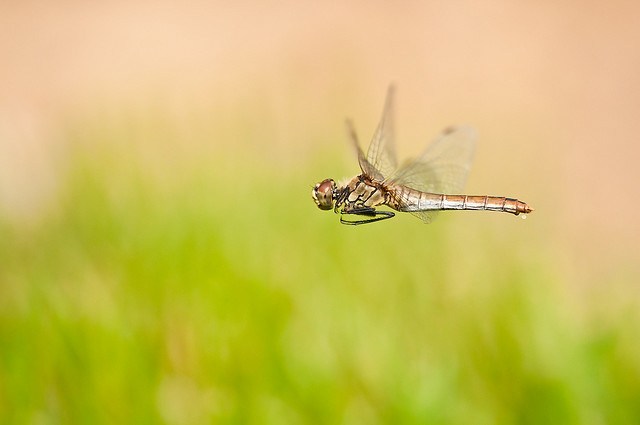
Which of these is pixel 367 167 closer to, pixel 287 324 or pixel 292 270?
pixel 287 324

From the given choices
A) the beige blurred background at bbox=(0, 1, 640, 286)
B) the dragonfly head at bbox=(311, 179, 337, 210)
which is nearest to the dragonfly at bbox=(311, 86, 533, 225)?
the dragonfly head at bbox=(311, 179, 337, 210)

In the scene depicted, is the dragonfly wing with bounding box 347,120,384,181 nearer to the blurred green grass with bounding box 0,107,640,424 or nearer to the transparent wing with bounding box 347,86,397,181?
the transparent wing with bounding box 347,86,397,181

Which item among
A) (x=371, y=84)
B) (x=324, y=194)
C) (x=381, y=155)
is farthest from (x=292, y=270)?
(x=371, y=84)

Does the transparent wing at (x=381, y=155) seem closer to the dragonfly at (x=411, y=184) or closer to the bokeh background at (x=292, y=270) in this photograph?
the dragonfly at (x=411, y=184)

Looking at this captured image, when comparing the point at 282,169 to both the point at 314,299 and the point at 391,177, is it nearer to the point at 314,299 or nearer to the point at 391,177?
the point at 314,299

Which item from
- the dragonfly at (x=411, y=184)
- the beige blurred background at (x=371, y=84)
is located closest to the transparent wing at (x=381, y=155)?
the dragonfly at (x=411, y=184)

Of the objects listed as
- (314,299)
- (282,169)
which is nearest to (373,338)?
(314,299)
